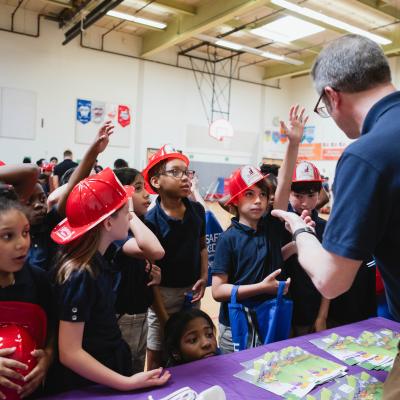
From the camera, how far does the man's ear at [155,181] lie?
8.62 ft

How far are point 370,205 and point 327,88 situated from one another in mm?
475

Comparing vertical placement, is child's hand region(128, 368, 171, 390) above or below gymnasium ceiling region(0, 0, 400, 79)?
→ below

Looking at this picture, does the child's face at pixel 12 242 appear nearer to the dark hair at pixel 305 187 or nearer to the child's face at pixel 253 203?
the child's face at pixel 253 203

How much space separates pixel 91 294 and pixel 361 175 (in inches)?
39.3

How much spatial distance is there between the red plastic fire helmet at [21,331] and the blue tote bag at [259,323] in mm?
930

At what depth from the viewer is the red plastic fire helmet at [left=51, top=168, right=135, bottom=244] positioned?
156cm

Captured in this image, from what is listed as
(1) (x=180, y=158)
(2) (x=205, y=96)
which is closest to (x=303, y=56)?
(2) (x=205, y=96)

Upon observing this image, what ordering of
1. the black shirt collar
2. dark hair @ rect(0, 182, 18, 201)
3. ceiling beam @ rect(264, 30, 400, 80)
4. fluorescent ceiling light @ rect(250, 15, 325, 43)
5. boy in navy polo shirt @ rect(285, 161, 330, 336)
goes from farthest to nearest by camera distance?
ceiling beam @ rect(264, 30, 400, 80)
fluorescent ceiling light @ rect(250, 15, 325, 43)
boy in navy polo shirt @ rect(285, 161, 330, 336)
dark hair @ rect(0, 182, 18, 201)
the black shirt collar

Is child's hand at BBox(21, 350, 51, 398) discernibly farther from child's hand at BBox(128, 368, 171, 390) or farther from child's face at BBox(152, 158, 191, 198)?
child's face at BBox(152, 158, 191, 198)

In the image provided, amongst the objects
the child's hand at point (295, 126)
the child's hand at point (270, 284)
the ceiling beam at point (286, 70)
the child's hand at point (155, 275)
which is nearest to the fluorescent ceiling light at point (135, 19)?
the ceiling beam at point (286, 70)

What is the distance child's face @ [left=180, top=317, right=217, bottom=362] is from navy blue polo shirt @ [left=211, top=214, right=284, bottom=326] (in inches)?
12.5

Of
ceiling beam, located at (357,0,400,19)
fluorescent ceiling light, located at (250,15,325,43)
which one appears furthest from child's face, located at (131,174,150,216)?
fluorescent ceiling light, located at (250,15,325,43)

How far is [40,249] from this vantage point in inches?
80.4

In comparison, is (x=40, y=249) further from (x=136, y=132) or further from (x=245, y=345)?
(x=136, y=132)
